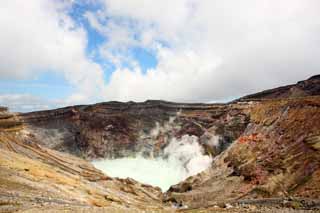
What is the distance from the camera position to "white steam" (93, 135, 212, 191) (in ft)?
497

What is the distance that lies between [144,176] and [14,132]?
68.2m

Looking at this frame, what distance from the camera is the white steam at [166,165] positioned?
151375 millimetres

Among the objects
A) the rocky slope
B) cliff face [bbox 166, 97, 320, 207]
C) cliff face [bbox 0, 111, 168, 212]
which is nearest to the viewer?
cliff face [bbox 0, 111, 168, 212]

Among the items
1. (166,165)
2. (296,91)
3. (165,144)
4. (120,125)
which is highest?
(296,91)

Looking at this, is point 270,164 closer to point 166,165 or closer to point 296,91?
point 296,91

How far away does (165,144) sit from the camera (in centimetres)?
17625

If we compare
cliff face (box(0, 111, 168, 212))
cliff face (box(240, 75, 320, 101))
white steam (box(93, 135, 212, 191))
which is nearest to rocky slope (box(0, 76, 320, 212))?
cliff face (box(0, 111, 168, 212))

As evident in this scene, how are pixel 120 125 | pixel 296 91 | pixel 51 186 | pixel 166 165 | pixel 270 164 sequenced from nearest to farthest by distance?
1. pixel 51 186
2. pixel 270 164
3. pixel 296 91
4. pixel 166 165
5. pixel 120 125

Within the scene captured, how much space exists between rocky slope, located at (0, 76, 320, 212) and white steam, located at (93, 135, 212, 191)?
3593 millimetres

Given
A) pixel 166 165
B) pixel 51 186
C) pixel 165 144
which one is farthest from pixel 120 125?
pixel 51 186

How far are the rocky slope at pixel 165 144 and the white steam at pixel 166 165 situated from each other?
3593 millimetres

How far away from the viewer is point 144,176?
542ft

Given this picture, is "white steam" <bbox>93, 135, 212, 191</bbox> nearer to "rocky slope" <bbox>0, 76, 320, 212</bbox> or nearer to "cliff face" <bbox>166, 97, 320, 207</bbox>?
"rocky slope" <bbox>0, 76, 320, 212</bbox>

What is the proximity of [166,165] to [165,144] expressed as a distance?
1050 centimetres
